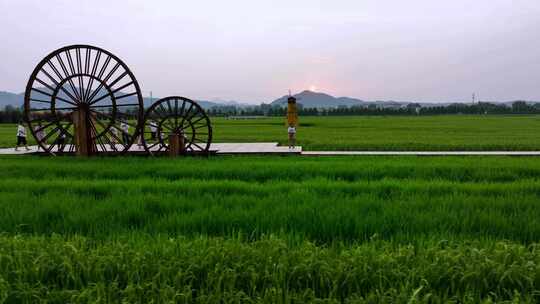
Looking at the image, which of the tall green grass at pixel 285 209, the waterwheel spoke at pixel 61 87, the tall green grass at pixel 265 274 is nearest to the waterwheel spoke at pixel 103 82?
the waterwheel spoke at pixel 61 87

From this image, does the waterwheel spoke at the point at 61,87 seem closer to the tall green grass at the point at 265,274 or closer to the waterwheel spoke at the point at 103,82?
the waterwheel spoke at the point at 103,82

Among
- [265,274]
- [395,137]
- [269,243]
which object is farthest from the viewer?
[395,137]

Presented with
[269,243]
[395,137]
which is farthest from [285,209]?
[395,137]

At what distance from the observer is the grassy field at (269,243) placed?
9.45 ft

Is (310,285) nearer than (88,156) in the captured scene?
Yes

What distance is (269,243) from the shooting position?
356cm

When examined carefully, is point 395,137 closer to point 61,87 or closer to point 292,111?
point 292,111

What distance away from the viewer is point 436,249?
345 cm

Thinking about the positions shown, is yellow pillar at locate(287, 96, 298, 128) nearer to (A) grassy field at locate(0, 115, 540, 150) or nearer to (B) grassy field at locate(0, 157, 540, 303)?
(A) grassy field at locate(0, 115, 540, 150)

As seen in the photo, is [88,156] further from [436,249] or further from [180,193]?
[436,249]

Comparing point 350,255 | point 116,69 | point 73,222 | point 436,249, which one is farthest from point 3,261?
point 116,69

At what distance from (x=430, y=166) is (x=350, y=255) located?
6.90 m

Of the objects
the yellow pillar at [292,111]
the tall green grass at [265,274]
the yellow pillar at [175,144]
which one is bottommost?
the tall green grass at [265,274]

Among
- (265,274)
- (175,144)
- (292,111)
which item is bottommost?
(265,274)
